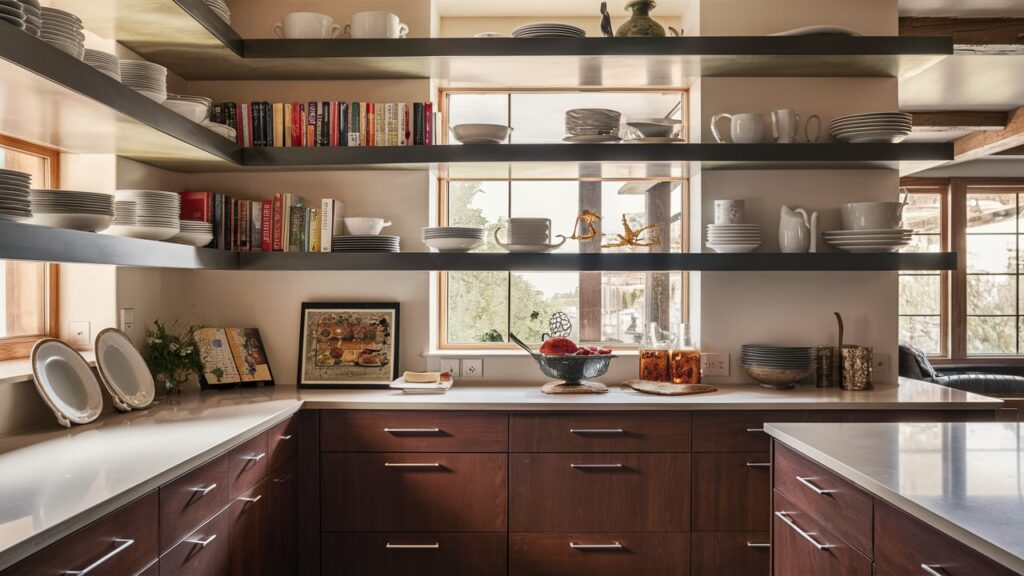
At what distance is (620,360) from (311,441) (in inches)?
56.4

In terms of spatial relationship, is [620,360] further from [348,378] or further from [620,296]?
[348,378]

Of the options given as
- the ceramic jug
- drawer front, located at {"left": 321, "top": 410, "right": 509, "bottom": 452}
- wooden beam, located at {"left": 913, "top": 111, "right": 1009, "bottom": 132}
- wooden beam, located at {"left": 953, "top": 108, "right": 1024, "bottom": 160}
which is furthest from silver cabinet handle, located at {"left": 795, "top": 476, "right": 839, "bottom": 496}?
wooden beam, located at {"left": 913, "top": 111, "right": 1009, "bottom": 132}

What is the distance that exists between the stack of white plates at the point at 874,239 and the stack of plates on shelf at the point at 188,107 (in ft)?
8.73

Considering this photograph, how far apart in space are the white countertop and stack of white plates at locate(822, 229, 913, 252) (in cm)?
102

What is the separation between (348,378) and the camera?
3014mm

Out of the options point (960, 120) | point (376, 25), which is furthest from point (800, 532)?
point (960, 120)

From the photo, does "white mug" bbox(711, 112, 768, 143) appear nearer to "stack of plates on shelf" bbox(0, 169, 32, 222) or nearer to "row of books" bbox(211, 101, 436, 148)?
"row of books" bbox(211, 101, 436, 148)

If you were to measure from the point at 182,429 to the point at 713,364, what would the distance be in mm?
2204

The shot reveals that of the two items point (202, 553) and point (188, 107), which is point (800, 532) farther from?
point (188, 107)

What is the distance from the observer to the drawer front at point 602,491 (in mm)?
2609

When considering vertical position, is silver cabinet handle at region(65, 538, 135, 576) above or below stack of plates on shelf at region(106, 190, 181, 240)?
below

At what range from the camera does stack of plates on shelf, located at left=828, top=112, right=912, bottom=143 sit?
2850mm

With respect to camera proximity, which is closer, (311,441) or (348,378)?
(311,441)

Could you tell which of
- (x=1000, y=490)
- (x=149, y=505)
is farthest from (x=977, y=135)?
(x=149, y=505)
